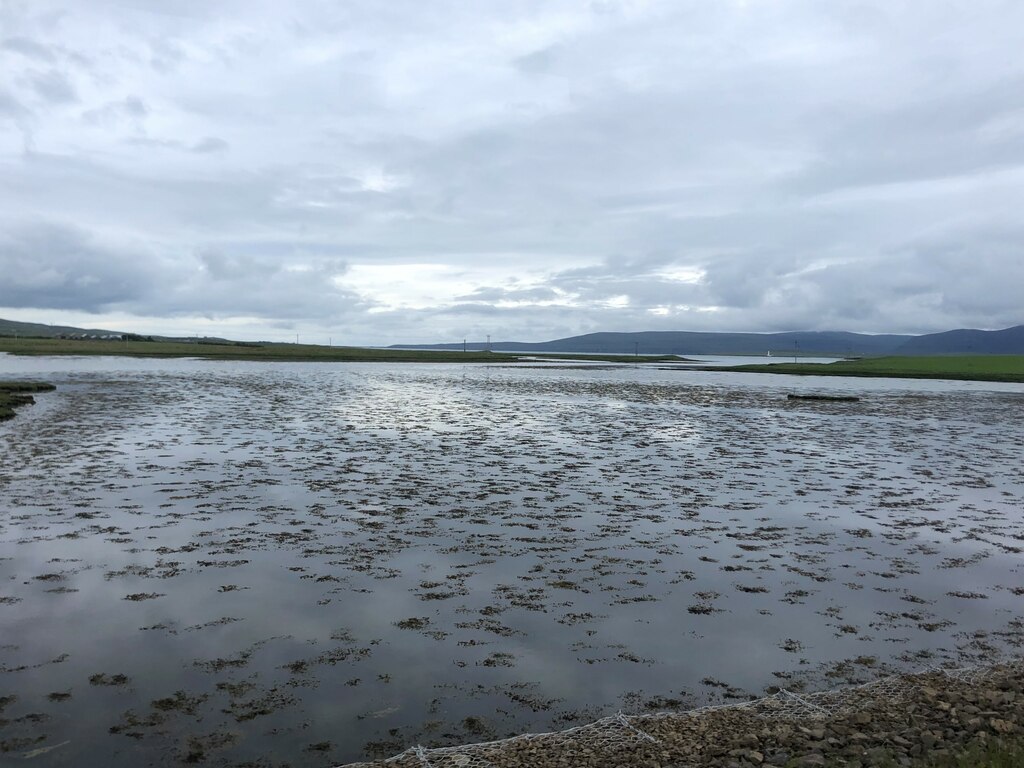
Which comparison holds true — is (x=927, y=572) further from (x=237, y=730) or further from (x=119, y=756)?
(x=119, y=756)

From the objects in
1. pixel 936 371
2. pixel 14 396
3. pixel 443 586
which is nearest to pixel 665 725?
pixel 443 586

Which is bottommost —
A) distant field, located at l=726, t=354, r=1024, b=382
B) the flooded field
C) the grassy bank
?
the flooded field

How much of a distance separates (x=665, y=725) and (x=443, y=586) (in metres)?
5.73

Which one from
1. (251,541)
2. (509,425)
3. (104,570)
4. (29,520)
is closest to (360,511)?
(251,541)

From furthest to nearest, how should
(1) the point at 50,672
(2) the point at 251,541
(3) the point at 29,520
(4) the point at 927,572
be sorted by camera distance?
(3) the point at 29,520, (2) the point at 251,541, (4) the point at 927,572, (1) the point at 50,672

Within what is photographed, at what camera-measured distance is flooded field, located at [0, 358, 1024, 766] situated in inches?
333

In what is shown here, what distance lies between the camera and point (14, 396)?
44125 mm

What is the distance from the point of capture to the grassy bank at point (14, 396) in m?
37.5

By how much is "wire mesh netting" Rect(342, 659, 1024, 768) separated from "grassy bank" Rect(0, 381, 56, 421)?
38244 mm

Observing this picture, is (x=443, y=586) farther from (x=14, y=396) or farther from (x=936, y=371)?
(x=936, y=371)

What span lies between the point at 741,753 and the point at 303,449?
24.1m

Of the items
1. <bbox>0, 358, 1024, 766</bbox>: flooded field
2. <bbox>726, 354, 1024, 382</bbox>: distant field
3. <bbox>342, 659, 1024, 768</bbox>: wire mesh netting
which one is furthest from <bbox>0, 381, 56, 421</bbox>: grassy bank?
<bbox>726, 354, 1024, 382</bbox>: distant field

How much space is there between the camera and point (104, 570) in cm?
1309

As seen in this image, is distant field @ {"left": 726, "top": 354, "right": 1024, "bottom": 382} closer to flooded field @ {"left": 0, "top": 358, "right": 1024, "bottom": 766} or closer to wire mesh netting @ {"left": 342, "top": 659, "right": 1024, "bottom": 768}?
flooded field @ {"left": 0, "top": 358, "right": 1024, "bottom": 766}
